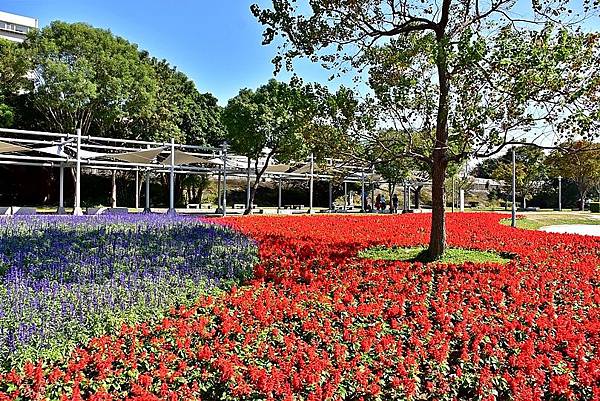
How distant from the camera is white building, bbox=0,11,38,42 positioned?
7081cm

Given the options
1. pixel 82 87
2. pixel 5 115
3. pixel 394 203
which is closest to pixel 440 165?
pixel 82 87

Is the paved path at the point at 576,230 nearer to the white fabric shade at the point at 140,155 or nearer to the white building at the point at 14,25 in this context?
the white fabric shade at the point at 140,155

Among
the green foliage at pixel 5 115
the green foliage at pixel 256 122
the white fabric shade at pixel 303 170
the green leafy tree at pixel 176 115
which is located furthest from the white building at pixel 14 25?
the green foliage at pixel 256 122

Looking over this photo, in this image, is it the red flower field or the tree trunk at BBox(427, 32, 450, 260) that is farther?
the tree trunk at BBox(427, 32, 450, 260)

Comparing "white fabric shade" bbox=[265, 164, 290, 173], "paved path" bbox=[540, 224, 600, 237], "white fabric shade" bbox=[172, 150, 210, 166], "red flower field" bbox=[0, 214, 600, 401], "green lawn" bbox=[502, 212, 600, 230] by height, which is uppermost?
"white fabric shade" bbox=[172, 150, 210, 166]

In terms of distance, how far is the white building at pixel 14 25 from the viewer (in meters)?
70.8

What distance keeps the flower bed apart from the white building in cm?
7572

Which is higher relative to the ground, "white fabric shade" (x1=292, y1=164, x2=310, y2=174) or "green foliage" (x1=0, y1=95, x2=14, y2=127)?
"green foliage" (x1=0, y1=95, x2=14, y2=127)

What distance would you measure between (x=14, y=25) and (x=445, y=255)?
83.6 m

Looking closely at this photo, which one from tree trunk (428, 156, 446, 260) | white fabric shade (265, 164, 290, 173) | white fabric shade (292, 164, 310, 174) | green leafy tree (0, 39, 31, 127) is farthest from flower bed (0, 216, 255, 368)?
green leafy tree (0, 39, 31, 127)

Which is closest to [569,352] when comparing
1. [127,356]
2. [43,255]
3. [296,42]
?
[127,356]

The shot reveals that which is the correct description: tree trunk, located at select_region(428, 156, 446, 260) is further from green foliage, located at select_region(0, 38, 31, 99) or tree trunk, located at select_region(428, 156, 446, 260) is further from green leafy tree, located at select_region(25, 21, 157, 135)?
green foliage, located at select_region(0, 38, 31, 99)

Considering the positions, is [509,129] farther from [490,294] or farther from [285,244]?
[285,244]

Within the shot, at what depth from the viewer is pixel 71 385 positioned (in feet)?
9.99
